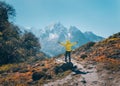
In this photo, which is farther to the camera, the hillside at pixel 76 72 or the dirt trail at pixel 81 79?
the hillside at pixel 76 72

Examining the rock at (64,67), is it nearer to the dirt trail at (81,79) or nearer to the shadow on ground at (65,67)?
the shadow on ground at (65,67)

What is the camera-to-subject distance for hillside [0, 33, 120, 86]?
49.9 m

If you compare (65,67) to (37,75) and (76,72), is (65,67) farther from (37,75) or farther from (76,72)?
(37,75)

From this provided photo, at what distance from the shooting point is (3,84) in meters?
53.2

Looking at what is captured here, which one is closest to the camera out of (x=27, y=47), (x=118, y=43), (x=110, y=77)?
(x=110, y=77)

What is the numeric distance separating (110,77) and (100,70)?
5.44 metres

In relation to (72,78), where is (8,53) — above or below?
above

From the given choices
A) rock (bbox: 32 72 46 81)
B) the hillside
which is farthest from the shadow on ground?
rock (bbox: 32 72 46 81)

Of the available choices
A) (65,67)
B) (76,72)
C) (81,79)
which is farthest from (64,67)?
(81,79)

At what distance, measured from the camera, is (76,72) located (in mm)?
55469

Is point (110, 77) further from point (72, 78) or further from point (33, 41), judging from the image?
point (33, 41)

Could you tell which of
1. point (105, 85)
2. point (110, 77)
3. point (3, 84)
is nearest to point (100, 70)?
point (110, 77)

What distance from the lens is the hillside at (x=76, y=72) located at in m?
49.9

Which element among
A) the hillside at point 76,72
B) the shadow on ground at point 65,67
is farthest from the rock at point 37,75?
the shadow on ground at point 65,67
